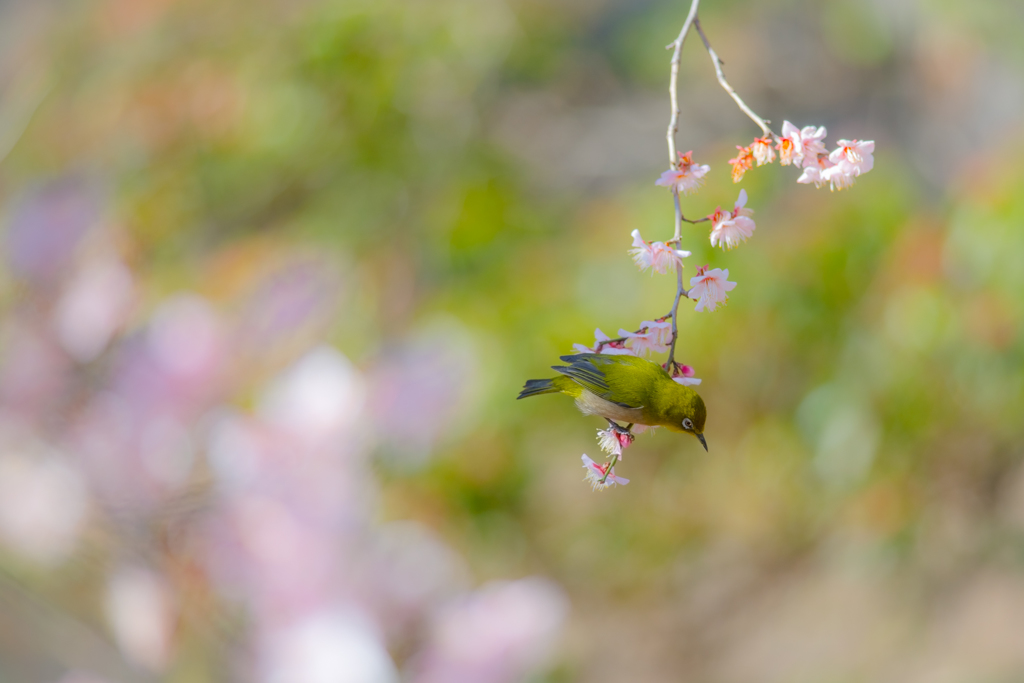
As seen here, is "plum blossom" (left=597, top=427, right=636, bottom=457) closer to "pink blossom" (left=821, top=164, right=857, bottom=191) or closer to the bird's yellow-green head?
the bird's yellow-green head

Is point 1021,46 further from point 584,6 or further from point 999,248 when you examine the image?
point 584,6

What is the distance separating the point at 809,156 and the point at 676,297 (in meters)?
0.12

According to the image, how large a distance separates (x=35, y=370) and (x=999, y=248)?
1.45m

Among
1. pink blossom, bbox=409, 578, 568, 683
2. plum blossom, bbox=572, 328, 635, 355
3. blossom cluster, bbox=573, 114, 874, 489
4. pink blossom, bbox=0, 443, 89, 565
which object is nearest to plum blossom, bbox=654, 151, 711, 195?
blossom cluster, bbox=573, 114, 874, 489

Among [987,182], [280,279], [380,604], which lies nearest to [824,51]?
[987,182]

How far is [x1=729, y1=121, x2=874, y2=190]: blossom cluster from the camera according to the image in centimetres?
41

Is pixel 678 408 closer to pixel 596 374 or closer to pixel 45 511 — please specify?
pixel 596 374

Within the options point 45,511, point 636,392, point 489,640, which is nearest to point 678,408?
point 636,392

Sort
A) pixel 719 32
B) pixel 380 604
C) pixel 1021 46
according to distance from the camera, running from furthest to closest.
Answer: pixel 719 32 < pixel 1021 46 < pixel 380 604

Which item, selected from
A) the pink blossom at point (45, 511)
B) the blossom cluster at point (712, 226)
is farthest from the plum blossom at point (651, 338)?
the pink blossom at point (45, 511)

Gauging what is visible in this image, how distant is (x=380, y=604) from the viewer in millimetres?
855

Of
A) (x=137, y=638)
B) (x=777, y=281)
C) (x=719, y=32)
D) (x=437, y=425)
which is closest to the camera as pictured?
(x=137, y=638)

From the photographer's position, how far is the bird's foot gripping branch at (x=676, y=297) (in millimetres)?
395

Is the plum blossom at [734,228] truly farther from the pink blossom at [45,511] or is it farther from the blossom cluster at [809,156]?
the pink blossom at [45,511]
